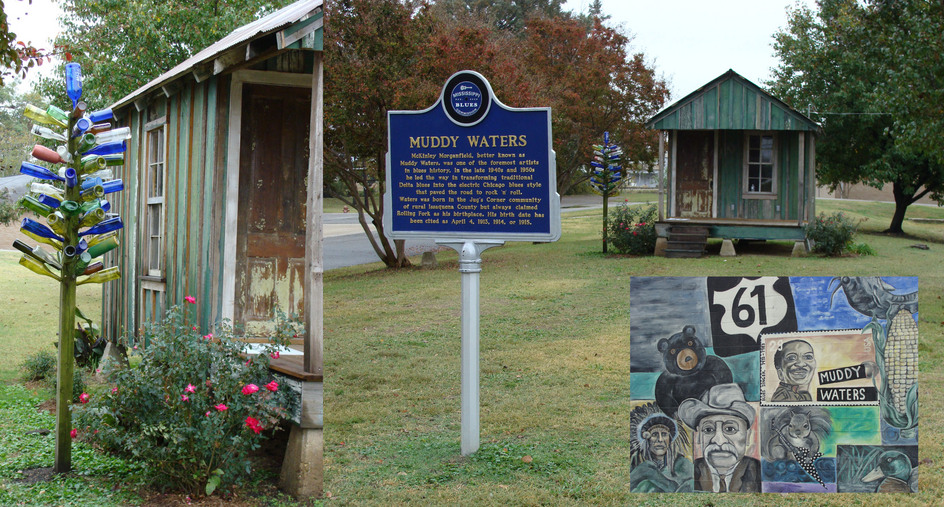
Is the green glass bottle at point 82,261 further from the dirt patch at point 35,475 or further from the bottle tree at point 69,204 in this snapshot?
the dirt patch at point 35,475

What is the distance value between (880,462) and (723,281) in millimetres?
1328

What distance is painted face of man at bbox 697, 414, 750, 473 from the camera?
462 cm

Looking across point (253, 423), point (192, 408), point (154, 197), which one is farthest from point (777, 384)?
point (154, 197)

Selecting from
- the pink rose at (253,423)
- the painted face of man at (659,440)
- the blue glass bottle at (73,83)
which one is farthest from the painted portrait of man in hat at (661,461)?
the blue glass bottle at (73,83)

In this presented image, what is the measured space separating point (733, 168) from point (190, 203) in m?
17.3

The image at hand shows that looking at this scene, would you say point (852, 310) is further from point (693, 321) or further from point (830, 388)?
point (693, 321)

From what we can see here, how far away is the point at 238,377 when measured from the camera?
5621mm

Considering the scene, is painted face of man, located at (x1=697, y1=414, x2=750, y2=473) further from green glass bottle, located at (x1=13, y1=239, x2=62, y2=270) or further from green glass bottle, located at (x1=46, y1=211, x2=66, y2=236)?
green glass bottle, located at (x1=13, y1=239, x2=62, y2=270)

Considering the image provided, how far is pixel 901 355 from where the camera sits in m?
4.59

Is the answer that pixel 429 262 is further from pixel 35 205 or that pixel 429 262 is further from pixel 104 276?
pixel 35 205

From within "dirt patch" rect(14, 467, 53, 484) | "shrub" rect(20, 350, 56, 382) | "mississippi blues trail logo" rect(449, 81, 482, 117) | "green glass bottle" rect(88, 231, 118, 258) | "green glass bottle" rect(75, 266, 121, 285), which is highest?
"mississippi blues trail logo" rect(449, 81, 482, 117)

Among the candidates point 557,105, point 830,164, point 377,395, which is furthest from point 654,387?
point 830,164

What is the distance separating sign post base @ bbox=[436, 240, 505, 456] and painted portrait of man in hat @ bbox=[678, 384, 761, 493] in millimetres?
1944

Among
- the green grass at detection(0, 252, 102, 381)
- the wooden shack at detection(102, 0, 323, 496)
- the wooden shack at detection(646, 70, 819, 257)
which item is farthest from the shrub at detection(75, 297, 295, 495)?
the wooden shack at detection(646, 70, 819, 257)
